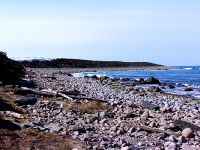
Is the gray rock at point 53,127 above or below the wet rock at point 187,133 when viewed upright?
above

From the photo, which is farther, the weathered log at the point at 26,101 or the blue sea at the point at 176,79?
the blue sea at the point at 176,79

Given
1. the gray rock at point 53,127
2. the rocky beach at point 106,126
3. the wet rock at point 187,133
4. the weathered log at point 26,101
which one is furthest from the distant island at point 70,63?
the wet rock at point 187,133

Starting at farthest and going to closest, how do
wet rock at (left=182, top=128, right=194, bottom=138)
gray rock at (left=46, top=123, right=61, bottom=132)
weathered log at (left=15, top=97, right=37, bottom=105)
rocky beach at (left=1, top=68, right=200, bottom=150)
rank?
weathered log at (left=15, top=97, right=37, bottom=105), wet rock at (left=182, top=128, right=194, bottom=138), gray rock at (left=46, top=123, right=61, bottom=132), rocky beach at (left=1, top=68, right=200, bottom=150)

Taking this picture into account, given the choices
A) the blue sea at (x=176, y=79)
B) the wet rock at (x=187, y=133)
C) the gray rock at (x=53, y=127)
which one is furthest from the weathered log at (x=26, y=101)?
the blue sea at (x=176, y=79)

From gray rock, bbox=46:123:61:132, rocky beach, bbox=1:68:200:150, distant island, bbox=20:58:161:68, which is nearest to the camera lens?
rocky beach, bbox=1:68:200:150

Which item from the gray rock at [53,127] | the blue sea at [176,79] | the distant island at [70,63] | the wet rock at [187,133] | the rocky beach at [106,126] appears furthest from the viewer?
the distant island at [70,63]

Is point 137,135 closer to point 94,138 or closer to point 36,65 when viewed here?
point 94,138

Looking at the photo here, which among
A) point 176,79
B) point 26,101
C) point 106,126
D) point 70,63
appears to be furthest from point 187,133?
point 70,63

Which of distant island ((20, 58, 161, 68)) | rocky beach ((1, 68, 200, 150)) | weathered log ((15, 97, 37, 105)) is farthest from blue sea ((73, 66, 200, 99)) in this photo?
distant island ((20, 58, 161, 68))

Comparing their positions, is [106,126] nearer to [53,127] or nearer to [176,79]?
[53,127]

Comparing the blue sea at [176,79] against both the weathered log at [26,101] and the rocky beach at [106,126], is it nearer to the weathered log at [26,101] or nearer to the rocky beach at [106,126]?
the weathered log at [26,101]

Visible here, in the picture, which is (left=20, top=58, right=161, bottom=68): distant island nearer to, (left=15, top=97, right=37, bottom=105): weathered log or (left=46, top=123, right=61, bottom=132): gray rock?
(left=15, top=97, right=37, bottom=105): weathered log

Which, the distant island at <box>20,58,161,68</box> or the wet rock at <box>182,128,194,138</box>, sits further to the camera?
the distant island at <box>20,58,161,68</box>

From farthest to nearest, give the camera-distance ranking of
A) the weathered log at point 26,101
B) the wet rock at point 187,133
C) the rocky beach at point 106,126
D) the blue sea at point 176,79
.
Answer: the blue sea at point 176,79, the weathered log at point 26,101, the wet rock at point 187,133, the rocky beach at point 106,126
